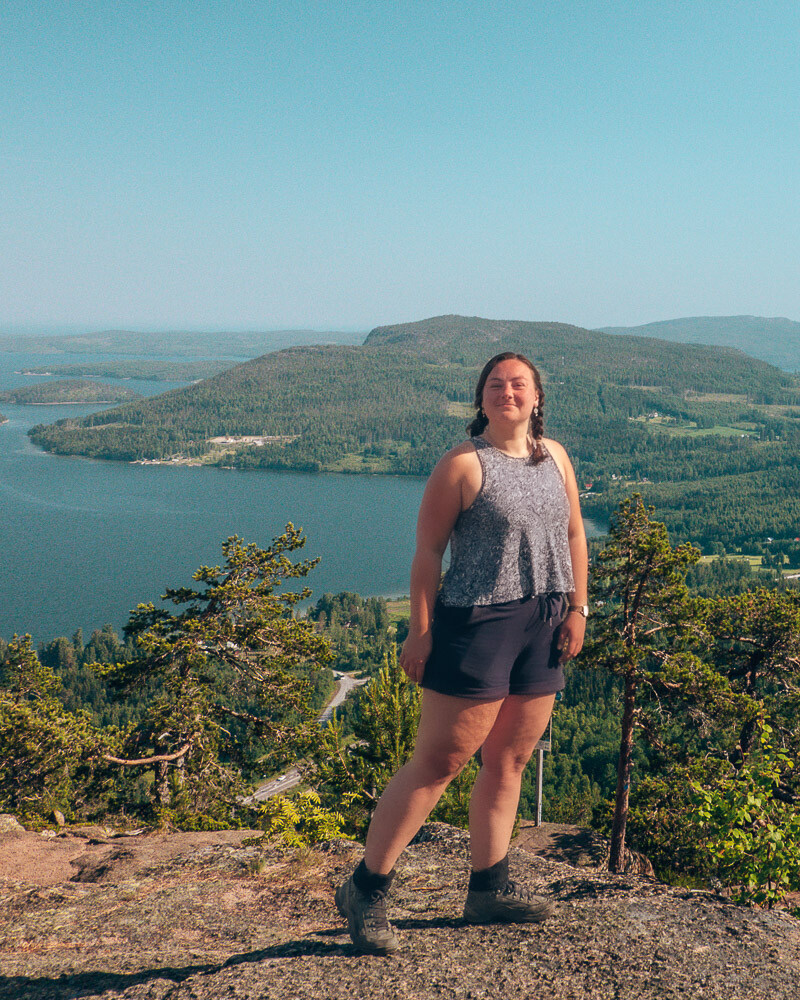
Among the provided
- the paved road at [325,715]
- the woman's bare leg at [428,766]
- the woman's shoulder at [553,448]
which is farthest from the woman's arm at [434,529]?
the paved road at [325,715]

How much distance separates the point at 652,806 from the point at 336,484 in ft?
608

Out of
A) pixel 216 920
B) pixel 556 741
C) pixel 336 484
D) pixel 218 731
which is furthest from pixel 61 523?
pixel 216 920

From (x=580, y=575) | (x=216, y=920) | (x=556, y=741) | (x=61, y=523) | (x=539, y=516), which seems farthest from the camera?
(x=61, y=523)

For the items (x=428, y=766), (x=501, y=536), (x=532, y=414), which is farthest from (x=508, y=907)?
(x=532, y=414)

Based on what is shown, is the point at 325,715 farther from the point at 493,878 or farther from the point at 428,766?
the point at 428,766

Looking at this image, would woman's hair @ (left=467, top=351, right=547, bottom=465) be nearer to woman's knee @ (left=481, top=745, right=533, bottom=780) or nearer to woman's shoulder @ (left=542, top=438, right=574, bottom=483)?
woman's shoulder @ (left=542, top=438, right=574, bottom=483)

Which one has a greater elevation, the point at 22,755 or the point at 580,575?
the point at 580,575

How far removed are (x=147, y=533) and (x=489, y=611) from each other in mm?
143183

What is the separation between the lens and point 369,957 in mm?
3682

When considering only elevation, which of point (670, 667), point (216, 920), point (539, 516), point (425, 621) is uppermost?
point (539, 516)

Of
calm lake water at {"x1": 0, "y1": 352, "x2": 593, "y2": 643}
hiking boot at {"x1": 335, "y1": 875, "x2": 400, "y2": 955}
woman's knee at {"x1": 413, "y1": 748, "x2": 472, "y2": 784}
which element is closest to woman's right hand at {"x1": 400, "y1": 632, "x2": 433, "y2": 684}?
woman's knee at {"x1": 413, "y1": 748, "x2": 472, "y2": 784}

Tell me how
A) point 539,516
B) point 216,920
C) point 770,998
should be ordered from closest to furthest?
point 770,998 < point 539,516 < point 216,920

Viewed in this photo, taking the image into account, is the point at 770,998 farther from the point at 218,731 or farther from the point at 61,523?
the point at 61,523

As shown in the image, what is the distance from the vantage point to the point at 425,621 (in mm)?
3455
